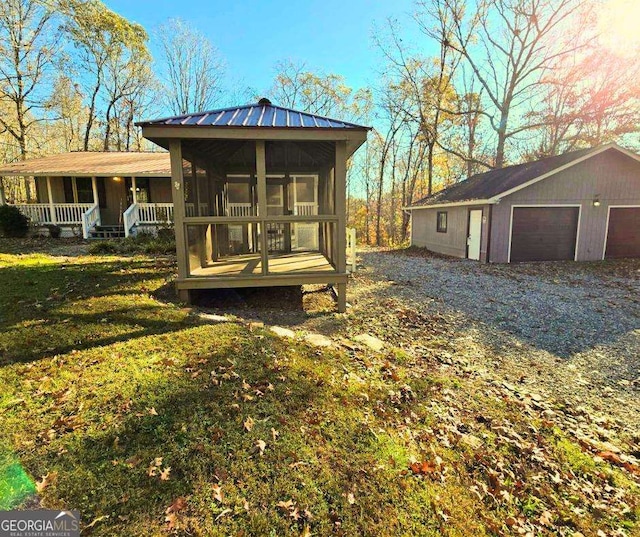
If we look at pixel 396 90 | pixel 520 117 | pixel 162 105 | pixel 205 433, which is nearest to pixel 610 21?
pixel 520 117

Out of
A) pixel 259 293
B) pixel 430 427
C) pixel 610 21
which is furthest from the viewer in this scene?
pixel 610 21

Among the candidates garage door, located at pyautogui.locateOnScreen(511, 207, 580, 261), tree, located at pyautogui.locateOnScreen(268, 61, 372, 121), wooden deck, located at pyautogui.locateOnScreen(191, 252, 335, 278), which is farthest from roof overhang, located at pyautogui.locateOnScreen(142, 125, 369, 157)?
tree, located at pyautogui.locateOnScreen(268, 61, 372, 121)

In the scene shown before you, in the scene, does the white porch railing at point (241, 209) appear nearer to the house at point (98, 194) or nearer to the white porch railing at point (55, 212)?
the house at point (98, 194)

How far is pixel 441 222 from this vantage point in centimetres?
1812

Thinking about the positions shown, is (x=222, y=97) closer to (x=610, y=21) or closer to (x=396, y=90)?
(x=396, y=90)

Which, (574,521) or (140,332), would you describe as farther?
(140,332)

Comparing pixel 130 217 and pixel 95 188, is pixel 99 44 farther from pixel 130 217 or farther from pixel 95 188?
pixel 130 217

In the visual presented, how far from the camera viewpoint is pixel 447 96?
24.5 metres

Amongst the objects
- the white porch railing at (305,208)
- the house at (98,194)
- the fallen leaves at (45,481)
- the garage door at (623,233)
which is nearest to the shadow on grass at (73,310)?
the fallen leaves at (45,481)

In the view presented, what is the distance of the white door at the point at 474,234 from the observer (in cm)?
1452

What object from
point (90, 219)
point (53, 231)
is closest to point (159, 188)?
point (90, 219)

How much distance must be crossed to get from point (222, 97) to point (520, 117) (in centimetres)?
2134

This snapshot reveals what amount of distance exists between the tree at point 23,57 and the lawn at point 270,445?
24.9 metres

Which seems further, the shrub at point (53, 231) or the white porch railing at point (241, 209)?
the shrub at point (53, 231)
